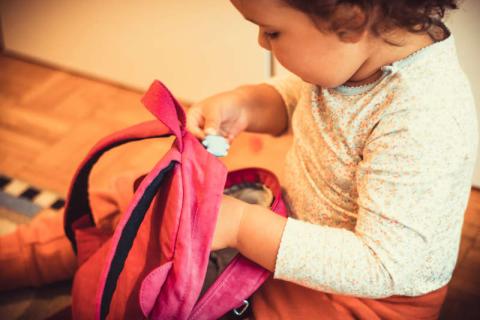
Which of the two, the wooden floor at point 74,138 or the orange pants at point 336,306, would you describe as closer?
the orange pants at point 336,306

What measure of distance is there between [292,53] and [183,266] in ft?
0.75

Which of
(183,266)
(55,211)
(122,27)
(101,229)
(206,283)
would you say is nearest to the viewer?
(183,266)

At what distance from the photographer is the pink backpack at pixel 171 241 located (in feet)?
Result: 1.68

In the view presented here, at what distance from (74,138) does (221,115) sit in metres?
0.56

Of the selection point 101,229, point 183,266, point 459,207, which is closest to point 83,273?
point 101,229

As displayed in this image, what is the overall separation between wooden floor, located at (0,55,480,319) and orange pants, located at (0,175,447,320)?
0.14m

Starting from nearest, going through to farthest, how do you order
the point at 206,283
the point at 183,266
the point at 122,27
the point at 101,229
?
the point at 183,266 → the point at 206,283 → the point at 101,229 → the point at 122,27

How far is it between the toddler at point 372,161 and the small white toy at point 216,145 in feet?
0.18

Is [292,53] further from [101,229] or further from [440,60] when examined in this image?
[101,229]

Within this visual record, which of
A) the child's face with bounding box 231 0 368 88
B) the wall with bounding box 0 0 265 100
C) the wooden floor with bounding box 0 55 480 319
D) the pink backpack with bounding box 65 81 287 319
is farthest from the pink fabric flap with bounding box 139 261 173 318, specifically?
the wall with bounding box 0 0 265 100

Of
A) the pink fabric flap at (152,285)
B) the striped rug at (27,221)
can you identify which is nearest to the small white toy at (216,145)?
the pink fabric flap at (152,285)

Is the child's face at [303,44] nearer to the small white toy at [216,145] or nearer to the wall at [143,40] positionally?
the small white toy at [216,145]

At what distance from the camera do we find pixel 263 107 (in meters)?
0.73

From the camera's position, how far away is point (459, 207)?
567 mm
